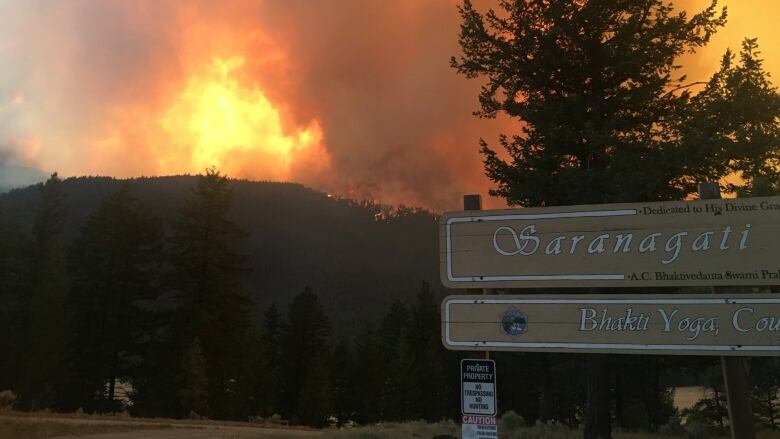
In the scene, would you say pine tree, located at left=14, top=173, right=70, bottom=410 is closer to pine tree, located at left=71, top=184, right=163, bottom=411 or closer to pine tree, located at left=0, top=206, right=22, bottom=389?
pine tree, located at left=0, top=206, right=22, bottom=389

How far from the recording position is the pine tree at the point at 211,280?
36.1 m

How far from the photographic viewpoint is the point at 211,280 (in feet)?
120

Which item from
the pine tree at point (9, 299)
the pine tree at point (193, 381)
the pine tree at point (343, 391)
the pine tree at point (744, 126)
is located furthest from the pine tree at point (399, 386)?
the pine tree at point (744, 126)

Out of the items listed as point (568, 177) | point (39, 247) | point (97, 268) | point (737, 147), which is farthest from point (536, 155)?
point (39, 247)

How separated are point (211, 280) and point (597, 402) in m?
27.9

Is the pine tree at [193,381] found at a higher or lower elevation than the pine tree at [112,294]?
lower

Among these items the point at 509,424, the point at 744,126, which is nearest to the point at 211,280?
the point at 509,424

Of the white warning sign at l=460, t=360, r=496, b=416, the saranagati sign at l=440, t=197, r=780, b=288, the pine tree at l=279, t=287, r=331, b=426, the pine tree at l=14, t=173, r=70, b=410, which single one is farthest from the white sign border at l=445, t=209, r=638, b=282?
the pine tree at l=279, t=287, r=331, b=426

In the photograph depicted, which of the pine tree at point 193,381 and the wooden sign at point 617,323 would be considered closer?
the wooden sign at point 617,323

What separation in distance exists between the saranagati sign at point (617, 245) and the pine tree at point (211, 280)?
104ft

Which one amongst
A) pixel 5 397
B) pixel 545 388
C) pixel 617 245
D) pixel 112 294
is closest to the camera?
pixel 617 245

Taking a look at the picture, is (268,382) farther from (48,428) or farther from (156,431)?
(48,428)

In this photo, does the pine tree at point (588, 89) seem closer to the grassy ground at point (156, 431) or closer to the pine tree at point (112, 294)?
the grassy ground at point (156, 431)

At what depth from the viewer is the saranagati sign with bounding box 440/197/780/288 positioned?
6.80 metres
